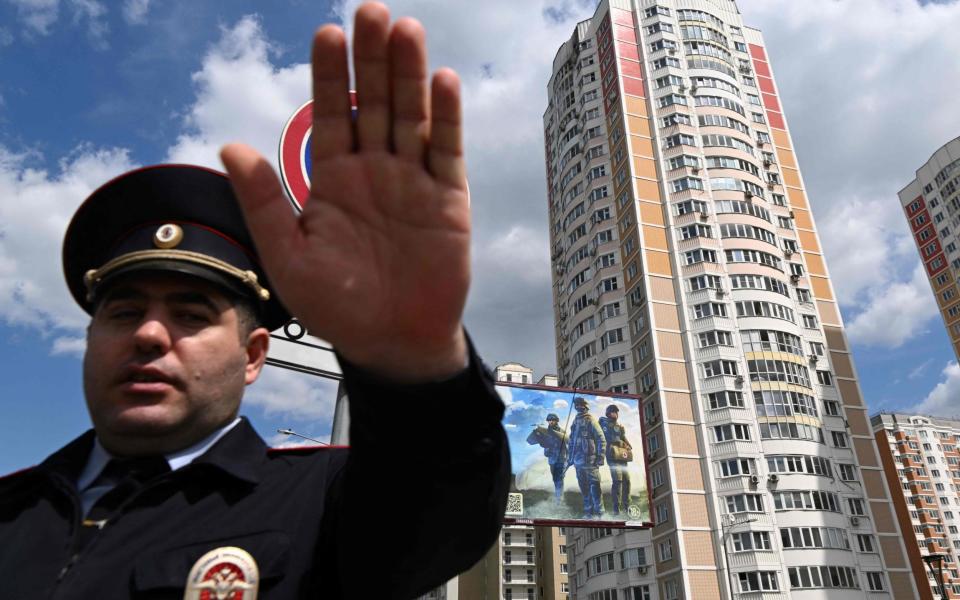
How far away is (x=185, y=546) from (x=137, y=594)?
0.13 m

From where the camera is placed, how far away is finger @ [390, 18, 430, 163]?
108 cm

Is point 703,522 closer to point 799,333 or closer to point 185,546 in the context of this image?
point 799,333

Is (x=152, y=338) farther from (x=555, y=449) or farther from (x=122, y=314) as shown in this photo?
(x=555, y=449)

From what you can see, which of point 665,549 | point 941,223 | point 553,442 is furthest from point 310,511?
point 941,223

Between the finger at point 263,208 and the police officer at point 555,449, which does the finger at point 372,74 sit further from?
the police officer at point 555,449

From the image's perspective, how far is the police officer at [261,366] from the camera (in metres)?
1.10

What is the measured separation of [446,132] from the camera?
108 cm

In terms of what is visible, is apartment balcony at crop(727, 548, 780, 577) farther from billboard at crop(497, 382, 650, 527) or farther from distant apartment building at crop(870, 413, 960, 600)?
distant apartment building at crop(870, 413, 960, 600)

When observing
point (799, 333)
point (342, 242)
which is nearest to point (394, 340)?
point (342, 242)

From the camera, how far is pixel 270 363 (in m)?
3.86

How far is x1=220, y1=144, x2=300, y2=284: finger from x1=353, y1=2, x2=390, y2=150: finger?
0.66 feet

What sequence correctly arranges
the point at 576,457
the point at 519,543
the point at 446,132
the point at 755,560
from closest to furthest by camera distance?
1. the point at 446,132
2. the point at 576,457
3. the point at 755,560
4. the point at 519,543

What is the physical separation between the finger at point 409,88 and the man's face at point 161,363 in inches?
35.4

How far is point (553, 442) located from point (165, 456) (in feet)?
65.0
